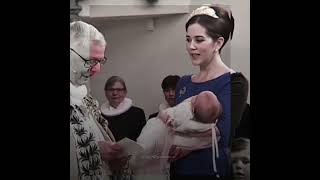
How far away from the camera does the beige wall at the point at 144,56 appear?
453 cm

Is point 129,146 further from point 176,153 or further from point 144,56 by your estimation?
point 144,56

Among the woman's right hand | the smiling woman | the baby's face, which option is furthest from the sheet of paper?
the baby's face

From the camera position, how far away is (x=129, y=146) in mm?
4582

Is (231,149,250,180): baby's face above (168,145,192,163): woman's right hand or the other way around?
the other way around

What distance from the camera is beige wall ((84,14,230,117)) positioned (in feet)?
14.9

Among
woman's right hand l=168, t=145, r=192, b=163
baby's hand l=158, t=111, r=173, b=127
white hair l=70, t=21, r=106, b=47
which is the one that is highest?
white hair l=70, t=21, r=106, b=47

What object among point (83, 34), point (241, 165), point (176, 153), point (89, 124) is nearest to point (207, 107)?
point (176, 153)

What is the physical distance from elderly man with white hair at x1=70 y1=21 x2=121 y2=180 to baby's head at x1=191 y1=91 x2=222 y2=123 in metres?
0.82

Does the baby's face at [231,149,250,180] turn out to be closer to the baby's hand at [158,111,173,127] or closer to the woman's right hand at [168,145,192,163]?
the woman's right hand at [168,145,192,163]

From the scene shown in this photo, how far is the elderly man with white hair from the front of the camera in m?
4.58

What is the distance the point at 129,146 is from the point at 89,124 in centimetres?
43

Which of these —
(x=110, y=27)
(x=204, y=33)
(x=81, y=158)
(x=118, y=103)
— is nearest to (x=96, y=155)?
(x=81, y=158)

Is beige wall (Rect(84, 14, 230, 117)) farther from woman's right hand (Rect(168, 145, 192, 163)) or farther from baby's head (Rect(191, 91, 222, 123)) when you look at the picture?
woman's right hand (Rect(168, 145, 192, 163))

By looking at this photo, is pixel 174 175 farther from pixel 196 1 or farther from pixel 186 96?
pixel 196 1
